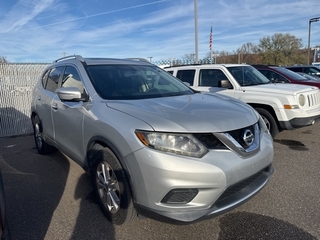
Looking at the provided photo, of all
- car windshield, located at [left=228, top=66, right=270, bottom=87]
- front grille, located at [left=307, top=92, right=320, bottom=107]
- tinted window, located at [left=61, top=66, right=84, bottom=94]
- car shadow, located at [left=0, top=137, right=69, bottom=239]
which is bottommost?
car shadow, located at [left=0, top=137, right=69, bottom=239]

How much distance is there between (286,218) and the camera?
260 cm

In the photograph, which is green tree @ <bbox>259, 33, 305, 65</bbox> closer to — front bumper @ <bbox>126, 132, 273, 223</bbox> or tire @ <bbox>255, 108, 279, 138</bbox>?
tire @ <bbox>255, 108, 279, 138</bbox>

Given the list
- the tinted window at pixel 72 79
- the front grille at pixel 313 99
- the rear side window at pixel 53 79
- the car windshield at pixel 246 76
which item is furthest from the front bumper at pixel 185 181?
the car windshield at pixel 246 76

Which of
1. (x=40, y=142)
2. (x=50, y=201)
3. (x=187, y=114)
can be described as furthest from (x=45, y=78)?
(x=187, y=114)

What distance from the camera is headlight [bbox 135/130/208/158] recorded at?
2.02 meters

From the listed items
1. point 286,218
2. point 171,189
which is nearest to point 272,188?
point 286,218

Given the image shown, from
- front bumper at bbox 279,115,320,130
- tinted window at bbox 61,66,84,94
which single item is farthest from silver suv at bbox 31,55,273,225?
front bumper at bbox 279,115,320,130

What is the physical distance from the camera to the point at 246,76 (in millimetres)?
6008

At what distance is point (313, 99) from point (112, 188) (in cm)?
483

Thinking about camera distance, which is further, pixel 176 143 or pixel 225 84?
pixel 225 84

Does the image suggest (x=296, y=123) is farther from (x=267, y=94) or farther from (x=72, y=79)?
(x=72, y=79)

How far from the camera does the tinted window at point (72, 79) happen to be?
124 inches

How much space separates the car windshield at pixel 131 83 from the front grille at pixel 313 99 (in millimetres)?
3078

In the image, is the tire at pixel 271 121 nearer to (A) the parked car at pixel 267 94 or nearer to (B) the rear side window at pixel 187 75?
(A) the parked car at pixel 267 94
